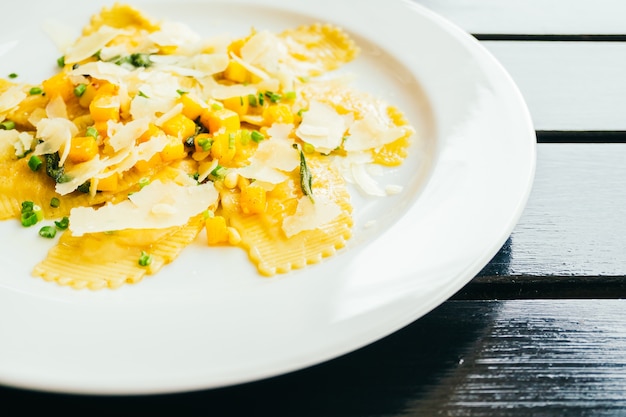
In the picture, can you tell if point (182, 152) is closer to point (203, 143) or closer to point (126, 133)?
point (203, 143)

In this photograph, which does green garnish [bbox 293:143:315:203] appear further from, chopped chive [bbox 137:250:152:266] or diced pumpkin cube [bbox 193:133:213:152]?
chopped chive [bbox 137:250:152:266]

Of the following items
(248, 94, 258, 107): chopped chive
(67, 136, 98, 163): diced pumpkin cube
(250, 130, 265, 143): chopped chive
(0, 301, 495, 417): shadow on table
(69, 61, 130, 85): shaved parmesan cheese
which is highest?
(69, 61, 130, 85): shaved parmesan cheese

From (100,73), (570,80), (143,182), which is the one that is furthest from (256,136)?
(570,80)

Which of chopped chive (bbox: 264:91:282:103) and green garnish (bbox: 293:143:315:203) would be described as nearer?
green garnish (bbox: 293:143:315:203)

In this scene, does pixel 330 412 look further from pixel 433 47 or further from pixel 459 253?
pixel 433 47

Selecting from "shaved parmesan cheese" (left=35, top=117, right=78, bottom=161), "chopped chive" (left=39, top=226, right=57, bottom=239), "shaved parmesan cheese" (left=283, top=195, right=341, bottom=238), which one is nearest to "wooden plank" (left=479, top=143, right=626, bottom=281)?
"shaved parmesan cheese" (left=283, top=195, right=341, bottom=238)

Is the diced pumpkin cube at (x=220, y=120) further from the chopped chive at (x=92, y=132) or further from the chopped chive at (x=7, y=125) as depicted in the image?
the chopped chive at (x=7, y=125)

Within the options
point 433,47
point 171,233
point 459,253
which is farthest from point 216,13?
point 459,253
